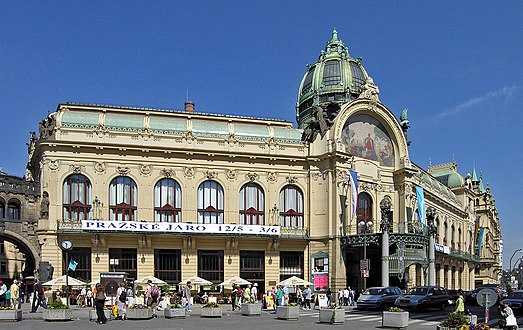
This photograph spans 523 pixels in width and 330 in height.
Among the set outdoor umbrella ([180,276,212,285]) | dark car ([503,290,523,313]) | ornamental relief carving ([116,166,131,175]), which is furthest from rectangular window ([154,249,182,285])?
dark car ([503,290,523,313])

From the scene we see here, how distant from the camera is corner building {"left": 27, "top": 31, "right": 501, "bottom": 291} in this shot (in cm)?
5416

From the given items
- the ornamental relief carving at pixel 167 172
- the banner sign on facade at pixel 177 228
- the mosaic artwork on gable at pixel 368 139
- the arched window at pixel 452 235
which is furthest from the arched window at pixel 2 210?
the arched window at pixel 452 235

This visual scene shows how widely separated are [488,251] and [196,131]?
292 ft

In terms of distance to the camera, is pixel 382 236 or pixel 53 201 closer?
pixel 53 201

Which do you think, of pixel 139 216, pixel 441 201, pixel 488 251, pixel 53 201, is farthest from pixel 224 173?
pixel 488 251

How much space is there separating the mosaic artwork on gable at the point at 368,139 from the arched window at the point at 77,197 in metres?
24.3

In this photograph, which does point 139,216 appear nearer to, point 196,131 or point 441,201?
point 196,131

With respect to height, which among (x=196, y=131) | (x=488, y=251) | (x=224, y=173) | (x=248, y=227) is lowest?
(x=488, y=251)

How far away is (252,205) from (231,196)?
88.2 inches

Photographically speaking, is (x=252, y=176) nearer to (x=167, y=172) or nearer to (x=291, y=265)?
(x=167, y=172)

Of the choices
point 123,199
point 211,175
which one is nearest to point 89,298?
point 123,199

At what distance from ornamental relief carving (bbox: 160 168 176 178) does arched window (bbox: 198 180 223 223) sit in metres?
2.76

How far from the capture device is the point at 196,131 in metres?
58.9

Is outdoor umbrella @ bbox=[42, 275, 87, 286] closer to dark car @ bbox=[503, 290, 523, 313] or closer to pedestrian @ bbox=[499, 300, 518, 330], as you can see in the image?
dark car @ bbox=[503, 290, 523, 313]
